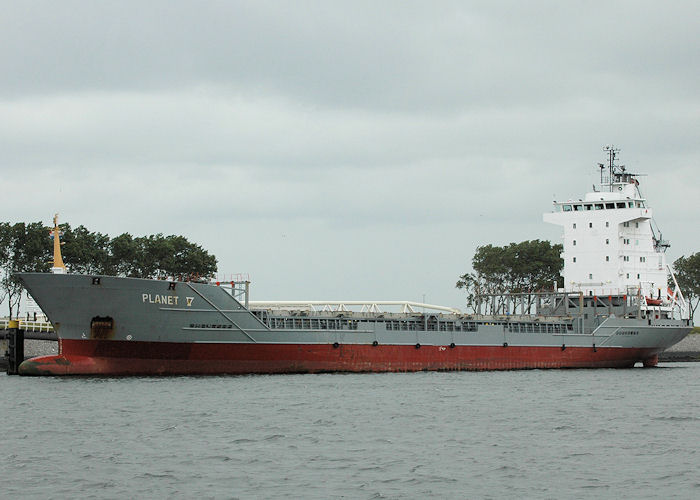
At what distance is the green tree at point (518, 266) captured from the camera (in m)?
97.4

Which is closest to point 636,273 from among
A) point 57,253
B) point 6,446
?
point 57,253

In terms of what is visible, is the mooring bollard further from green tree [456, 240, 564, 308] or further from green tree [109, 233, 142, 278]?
green tree [456, 240, 564, 308]

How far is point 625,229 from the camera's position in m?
52.9

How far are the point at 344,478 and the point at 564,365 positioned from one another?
32.6 meters

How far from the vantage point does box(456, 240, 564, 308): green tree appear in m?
97.4

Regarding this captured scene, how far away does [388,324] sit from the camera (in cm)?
4384

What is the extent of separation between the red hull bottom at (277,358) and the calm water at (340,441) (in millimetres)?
1642

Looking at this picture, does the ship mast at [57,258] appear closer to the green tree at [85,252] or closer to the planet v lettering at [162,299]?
the planet v lettering at [162,299]

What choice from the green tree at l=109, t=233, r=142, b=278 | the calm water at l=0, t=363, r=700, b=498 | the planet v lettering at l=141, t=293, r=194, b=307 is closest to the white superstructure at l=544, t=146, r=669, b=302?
the calm water at l=0, t=363, r=700, b=498

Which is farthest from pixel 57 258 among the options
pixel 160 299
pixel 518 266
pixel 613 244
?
pixel 518 266

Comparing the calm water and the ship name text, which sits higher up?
the ship name text

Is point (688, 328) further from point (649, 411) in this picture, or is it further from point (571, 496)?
point (571, 496)

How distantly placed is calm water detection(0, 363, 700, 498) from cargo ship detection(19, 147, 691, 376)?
Answer: 7.15 ft

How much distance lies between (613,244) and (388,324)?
52.5 feet
